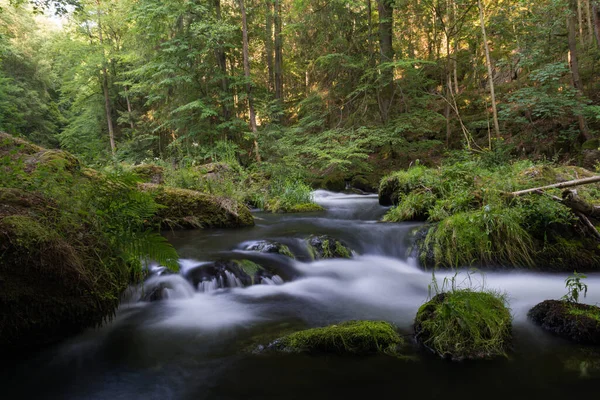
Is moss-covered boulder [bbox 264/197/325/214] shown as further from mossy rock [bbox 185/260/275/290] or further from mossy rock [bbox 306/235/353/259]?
mossy rock [bbox 185/260/275/290]

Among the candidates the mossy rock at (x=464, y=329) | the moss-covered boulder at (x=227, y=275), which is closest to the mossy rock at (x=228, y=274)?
the moss-covered boulder at (x=227, y=275)

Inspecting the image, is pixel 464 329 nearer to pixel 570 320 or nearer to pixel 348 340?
pixel 348 340

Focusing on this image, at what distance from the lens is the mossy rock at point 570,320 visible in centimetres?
327

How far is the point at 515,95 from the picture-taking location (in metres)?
11.4

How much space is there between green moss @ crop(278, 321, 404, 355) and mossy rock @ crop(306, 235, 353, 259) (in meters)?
2.62

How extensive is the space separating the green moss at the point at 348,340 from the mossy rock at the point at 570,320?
1.53m

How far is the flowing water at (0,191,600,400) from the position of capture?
281 centimetres

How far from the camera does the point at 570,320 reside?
3424 millimetres

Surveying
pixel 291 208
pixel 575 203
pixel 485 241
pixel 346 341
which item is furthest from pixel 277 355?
pixel 291 208

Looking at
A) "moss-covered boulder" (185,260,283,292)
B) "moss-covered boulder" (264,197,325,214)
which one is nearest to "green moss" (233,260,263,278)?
"moss-covered boulder" (185,260,283,292)

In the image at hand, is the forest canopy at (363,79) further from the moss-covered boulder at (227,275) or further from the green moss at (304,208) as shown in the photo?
the moss-covered boulder at (227,275)

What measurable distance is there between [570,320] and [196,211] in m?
6.80

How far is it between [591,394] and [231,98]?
1656 cm

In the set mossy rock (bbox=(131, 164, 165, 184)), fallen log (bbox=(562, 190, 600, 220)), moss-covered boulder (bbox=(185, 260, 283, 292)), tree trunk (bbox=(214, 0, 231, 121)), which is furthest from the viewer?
tree trunk (bbox=(214, 0, 231, 121))
